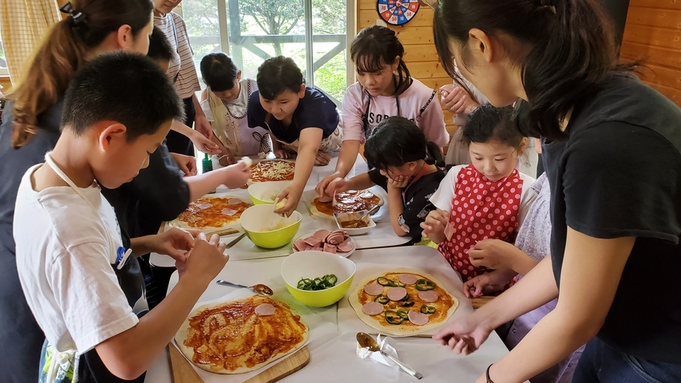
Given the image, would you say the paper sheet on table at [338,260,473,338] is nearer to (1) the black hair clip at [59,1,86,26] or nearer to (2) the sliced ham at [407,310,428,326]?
(2) the sliced ham at [407,310,428,326]

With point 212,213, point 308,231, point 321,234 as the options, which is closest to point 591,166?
point 321,234

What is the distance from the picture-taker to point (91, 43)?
1.22 meters

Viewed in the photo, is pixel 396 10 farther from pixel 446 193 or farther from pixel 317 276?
pixel 317 276

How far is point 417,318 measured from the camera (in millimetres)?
1166

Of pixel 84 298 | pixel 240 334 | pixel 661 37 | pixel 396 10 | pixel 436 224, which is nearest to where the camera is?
pixel 84 298

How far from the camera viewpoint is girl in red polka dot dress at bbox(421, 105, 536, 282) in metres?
1.43

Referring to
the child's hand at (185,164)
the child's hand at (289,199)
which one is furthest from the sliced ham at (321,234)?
the child's hand at (185,164)

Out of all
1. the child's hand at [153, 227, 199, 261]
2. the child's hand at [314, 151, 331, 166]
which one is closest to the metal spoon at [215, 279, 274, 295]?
the child's hand at [153, 227, 199, 261]

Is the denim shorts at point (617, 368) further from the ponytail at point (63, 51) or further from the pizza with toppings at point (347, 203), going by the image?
the ponytail at point (63, 51)

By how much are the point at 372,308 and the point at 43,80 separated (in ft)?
3.32

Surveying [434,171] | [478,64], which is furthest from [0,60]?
[478,64]

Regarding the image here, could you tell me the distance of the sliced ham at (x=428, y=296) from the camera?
124 cm

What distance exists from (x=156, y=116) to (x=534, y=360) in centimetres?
85

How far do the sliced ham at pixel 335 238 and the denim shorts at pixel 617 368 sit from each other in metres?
0.78
